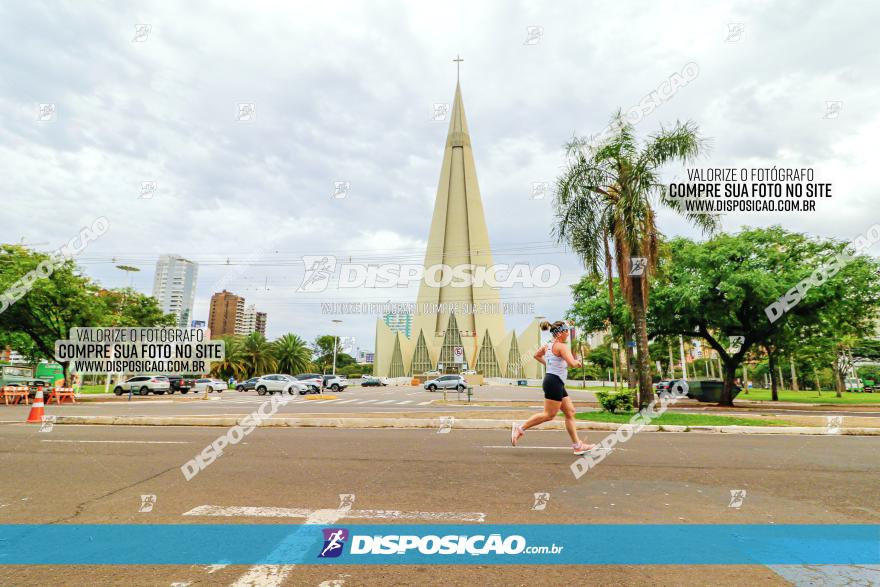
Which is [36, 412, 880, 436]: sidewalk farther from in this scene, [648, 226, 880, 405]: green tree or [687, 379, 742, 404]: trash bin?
[687, 379, 742, 404]: trash bin

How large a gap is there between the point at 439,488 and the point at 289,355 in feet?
204

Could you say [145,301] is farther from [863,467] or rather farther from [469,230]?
[469,230]

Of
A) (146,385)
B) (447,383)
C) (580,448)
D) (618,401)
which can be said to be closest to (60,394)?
(146,385)

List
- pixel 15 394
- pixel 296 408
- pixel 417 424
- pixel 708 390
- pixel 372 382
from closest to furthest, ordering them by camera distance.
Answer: pixel 417 424
pixel 296 408
pixel 15 394
pixel 708 390
pixel 372 382

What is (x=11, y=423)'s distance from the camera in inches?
474

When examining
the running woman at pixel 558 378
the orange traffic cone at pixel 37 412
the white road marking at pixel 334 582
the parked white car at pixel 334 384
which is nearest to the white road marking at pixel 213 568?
the white road marking at pixel 334 582

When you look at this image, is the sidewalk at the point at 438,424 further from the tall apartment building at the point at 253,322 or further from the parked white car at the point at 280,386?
the tall apartment building at the point at 253,322

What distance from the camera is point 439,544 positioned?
342cm

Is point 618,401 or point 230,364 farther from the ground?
point 230,364

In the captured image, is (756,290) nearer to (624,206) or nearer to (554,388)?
(624,206)

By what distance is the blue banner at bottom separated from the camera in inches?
123

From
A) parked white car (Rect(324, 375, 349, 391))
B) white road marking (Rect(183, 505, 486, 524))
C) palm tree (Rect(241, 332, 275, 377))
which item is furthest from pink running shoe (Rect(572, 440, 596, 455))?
palm tree (Rect(241, 332, 275, 377))

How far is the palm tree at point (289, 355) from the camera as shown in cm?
6278

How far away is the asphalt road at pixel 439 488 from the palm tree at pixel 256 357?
54.0 meters
